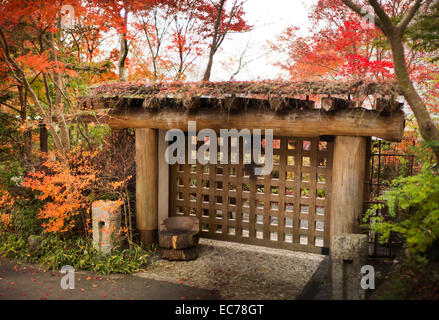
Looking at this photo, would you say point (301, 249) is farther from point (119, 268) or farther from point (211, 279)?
point (119, 268)

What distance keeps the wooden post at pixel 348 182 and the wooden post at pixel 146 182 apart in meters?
3.55

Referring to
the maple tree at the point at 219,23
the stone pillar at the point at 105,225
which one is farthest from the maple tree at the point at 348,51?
the stone pillar at the point at 105,225

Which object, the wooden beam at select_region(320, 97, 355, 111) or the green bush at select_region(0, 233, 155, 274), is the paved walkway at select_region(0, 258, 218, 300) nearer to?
the green bush at select_region(0, 233, 155, 274)

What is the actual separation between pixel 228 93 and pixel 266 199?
2256 mm

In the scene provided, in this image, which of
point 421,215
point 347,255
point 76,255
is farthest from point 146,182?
point 421,215

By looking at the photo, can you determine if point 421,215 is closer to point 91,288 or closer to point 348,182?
point 348,182

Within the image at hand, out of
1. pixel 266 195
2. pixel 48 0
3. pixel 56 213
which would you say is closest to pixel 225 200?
pixel 266 195

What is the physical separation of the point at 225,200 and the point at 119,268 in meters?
2.41

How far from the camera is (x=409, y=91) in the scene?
511 centimetres

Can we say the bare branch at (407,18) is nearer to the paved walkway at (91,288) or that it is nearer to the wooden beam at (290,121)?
the wooden beam at (290,121)

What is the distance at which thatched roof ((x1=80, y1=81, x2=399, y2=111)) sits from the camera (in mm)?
5242

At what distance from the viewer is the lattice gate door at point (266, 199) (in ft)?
21.0

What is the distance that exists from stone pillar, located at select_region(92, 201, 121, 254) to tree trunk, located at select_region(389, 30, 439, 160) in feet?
17.1

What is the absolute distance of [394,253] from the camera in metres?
6.16
